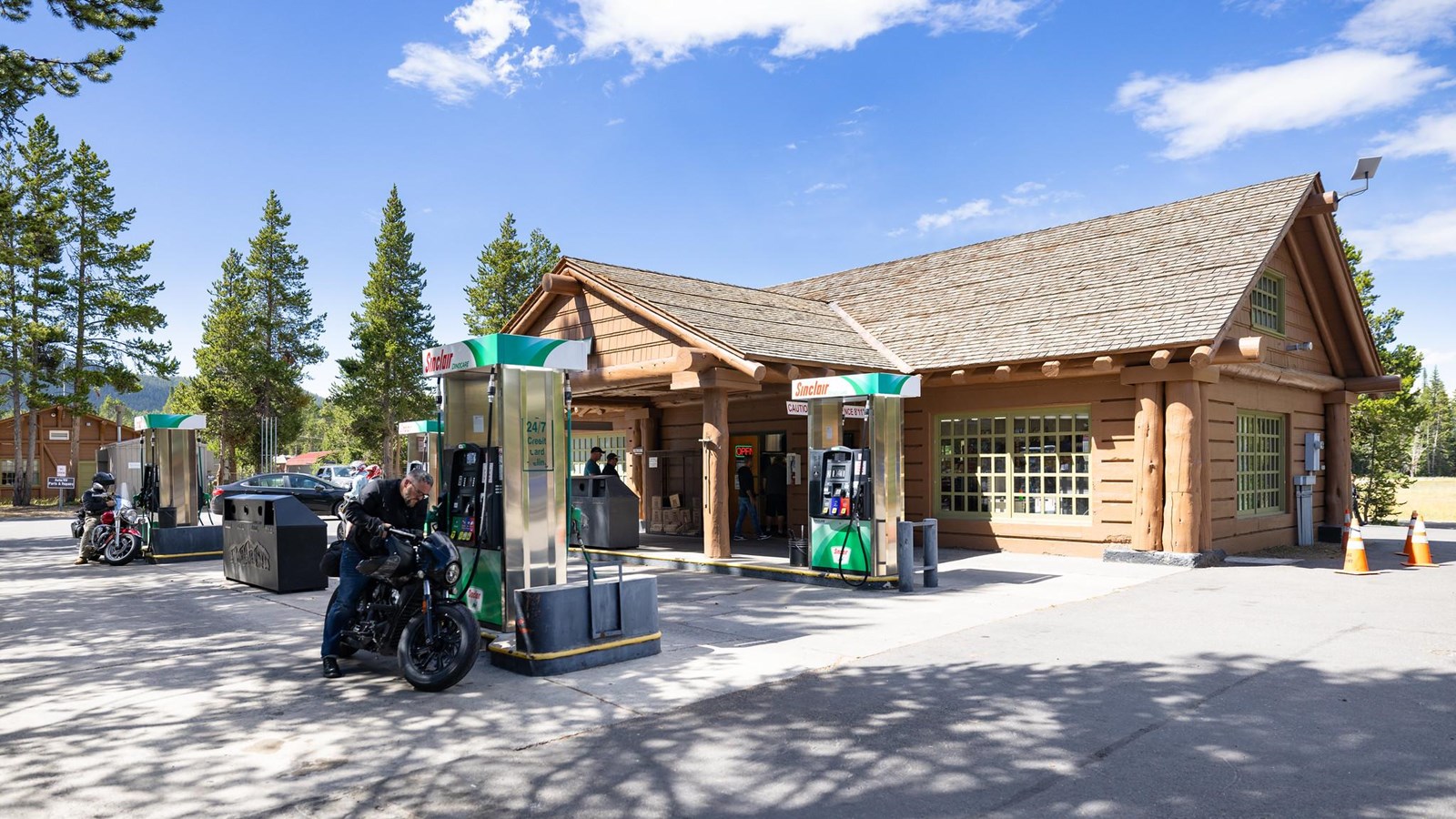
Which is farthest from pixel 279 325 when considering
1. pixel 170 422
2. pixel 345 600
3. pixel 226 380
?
pixel 345 600

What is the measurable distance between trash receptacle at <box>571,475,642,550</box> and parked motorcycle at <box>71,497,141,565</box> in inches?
277

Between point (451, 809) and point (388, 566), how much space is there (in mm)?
2749

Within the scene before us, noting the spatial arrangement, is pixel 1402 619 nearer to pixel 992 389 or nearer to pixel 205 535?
pixel 992 389

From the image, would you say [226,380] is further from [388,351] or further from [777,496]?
[777,496]

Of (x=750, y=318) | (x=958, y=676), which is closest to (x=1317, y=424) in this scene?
(x=750, y=318)

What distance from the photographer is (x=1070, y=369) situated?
14.1m

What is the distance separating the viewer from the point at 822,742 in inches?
214

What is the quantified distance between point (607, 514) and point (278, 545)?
5.57m

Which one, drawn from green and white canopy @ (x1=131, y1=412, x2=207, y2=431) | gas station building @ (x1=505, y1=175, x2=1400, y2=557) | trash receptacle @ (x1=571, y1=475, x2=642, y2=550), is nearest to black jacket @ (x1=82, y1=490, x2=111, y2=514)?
green and white canopy @ (x1=131, y1=412, x2=207, y2=431)

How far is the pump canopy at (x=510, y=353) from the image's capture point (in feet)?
25.7

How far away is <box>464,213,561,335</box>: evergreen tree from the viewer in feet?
175

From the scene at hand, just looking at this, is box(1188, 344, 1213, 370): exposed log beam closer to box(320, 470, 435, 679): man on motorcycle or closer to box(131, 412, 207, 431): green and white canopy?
box(320, 470, 435, 679): man on motorcycle

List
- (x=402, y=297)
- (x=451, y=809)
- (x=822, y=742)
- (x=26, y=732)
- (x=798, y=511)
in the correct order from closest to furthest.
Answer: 1. (x=451, y=809)
2. (x=822, y=742)
3. (x=26, y=732)
4. (x=798, y=511)
5. (x=402, y=297)

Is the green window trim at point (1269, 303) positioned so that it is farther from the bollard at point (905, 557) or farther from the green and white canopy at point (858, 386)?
the bollard at point (905, 557)
